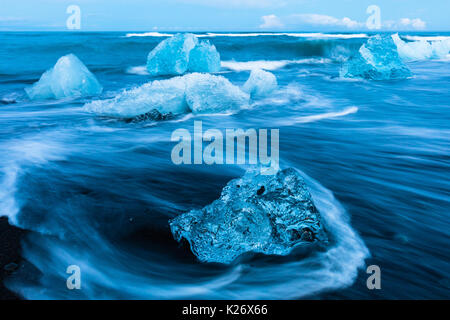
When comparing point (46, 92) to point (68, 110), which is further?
point (46, 92)

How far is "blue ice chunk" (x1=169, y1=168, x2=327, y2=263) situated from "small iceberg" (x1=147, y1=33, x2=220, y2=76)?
9705mm

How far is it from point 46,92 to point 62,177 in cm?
500

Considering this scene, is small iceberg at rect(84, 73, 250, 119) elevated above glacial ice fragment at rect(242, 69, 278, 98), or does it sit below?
below

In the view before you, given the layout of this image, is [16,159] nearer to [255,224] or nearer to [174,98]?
[174,98]

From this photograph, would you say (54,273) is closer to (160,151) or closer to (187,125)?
(160,151)

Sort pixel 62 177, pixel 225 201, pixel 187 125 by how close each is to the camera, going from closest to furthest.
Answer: pixel 225 201
pixel 62 177
pixel 187 125

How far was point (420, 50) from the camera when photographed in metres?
19.7

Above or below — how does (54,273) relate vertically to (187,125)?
below

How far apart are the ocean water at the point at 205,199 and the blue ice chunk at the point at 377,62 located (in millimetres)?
4565

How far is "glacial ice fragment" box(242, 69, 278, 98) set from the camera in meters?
8.11

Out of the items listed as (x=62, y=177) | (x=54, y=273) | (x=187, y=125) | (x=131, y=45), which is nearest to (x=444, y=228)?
(x=54, y=273)

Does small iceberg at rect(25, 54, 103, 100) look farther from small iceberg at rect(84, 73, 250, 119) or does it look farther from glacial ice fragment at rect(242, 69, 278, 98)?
glacial ice fragment at rect(242, 69, 278, 98)

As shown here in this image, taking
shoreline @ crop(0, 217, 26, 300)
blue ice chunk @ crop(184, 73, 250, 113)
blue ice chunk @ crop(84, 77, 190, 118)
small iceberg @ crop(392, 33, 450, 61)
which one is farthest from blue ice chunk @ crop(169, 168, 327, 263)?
small iceberg @ crop(392, 33, 450, 61)

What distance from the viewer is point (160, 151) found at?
15.8 ft
